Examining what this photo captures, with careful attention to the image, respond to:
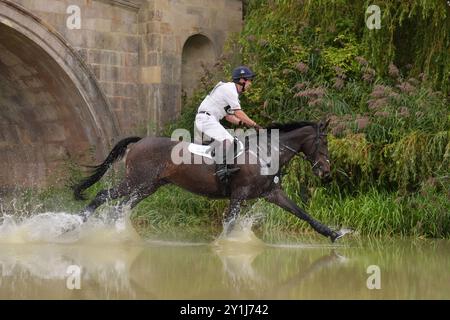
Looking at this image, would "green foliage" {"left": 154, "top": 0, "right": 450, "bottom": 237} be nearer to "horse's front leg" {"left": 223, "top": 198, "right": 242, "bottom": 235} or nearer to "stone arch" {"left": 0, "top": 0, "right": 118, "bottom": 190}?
Answer: "stone arch" {"left": 0, "top": 0, "right": 118, "bottom": 190}

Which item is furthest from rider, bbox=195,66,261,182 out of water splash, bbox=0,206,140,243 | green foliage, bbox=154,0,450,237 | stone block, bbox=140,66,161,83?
stone block, bbox=140,66,161,83

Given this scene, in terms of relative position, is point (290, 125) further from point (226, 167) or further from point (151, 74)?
point (151, 74)

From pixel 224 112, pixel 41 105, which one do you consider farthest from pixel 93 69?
pixel 224 112

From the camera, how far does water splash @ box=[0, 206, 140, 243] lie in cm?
1238

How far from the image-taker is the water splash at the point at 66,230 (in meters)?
12.4

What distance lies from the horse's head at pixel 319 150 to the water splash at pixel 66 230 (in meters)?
2.37

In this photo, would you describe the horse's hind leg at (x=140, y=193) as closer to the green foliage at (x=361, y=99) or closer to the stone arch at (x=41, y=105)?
the green foliage at (x=361, y=99)

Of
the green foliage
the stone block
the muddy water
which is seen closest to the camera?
the muddy water

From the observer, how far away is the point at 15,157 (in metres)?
19.4

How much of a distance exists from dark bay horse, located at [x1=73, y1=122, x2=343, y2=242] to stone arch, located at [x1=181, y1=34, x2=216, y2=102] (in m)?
6.45

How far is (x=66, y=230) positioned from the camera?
1226 cm

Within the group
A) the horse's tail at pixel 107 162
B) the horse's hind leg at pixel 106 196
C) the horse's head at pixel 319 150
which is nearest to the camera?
the horse's head at pixel 319 150

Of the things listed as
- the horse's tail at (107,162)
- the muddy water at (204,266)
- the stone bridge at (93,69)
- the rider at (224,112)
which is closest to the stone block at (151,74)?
the stone bridge at (93,69)
